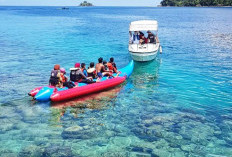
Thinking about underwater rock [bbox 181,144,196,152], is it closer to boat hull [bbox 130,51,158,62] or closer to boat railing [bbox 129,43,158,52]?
boat hull [bbox 130,51,158,62]

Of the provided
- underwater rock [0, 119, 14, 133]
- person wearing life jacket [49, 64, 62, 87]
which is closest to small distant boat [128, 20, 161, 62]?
person wearing life jacket [49, 64, 62, 87]

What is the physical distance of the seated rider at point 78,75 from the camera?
503 inches

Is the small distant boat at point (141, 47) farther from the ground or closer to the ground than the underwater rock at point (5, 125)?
farther from the ground

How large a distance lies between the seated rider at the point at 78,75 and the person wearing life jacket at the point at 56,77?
86cm

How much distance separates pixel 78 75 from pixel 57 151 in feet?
16.9

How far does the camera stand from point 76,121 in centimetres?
1037

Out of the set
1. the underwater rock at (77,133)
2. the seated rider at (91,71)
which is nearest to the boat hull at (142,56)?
the seated rider at (91,71)

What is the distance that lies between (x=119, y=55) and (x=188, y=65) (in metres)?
6.52

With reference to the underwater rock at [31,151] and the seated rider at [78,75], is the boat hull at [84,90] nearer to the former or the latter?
the seated rider at [78,75]

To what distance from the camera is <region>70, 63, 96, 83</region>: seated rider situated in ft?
41.9

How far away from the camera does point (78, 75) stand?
12844 mm

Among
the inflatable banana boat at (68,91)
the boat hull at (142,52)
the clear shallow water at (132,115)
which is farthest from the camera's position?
the boat hull at (142,52)

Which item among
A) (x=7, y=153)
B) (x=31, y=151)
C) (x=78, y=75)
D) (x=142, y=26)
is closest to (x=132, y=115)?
(x=78, y=75)

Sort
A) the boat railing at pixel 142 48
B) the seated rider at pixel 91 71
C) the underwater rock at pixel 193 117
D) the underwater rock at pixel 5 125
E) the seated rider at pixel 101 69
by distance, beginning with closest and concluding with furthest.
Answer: the underwater rock at pixel 5 125 → the underwater rock at pixel 193 117 → the seated rider at pixel 91 71 → the seated rider at pixel 101 69 → the boat railing at pixel 142 48
